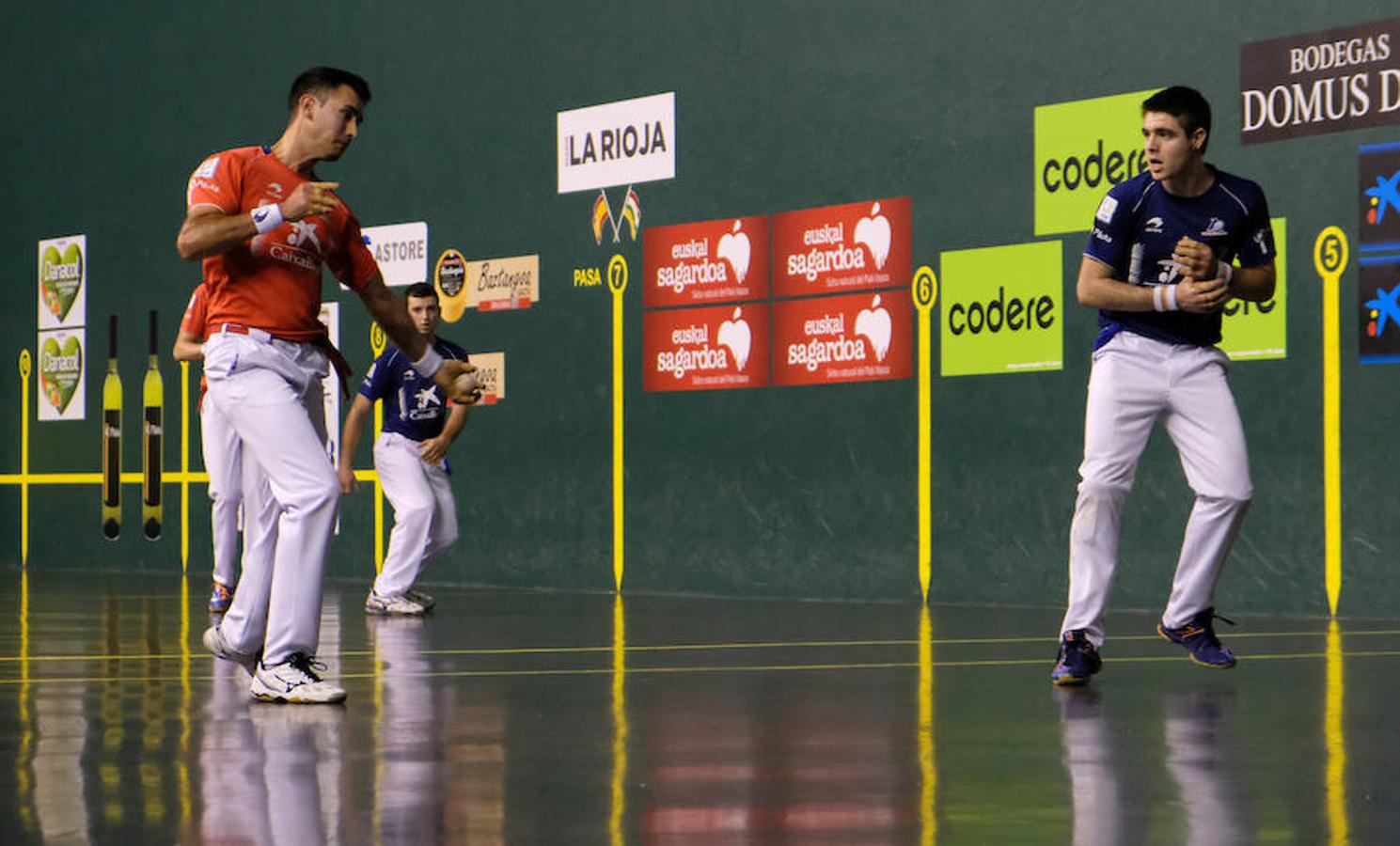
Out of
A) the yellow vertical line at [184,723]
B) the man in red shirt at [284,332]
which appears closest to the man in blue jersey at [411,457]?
the yellow vertical line at [184,723]

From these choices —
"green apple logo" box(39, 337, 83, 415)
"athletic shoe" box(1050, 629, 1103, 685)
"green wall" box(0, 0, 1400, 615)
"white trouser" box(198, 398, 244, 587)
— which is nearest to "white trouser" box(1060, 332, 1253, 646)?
"athletic shoe" box(1050, 629, 1103, 685)

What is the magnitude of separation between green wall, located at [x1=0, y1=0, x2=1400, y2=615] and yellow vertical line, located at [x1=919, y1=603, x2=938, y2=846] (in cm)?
251

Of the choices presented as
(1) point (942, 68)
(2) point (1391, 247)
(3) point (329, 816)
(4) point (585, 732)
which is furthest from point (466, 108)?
(3) point (329, 816)

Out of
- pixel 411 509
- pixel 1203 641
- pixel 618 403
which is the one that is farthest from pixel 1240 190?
pixel 618 403

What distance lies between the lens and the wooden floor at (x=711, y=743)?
152 inches

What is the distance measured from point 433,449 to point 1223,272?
5012mm

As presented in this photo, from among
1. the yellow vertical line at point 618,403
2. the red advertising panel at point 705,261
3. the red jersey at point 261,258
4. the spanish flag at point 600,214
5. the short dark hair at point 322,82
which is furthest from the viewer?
the spanish flag at point 600,214

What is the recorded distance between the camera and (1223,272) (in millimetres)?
6637

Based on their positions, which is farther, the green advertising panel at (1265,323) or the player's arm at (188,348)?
the green advertising panel at (1265,323)

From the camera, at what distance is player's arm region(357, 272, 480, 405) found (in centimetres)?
642

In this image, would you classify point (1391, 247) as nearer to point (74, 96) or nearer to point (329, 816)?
point (329, 816)

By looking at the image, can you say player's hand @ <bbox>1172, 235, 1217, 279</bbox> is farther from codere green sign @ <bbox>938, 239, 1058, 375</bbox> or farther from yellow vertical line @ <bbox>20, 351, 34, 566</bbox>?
yellow vertical line @ <bbox>20, 351, 34, 566</bbox>

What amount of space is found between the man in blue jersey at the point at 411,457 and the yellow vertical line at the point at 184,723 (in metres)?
1.00

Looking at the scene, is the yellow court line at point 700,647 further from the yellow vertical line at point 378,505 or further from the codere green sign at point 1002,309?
the yellow vertical line at point 378,505
